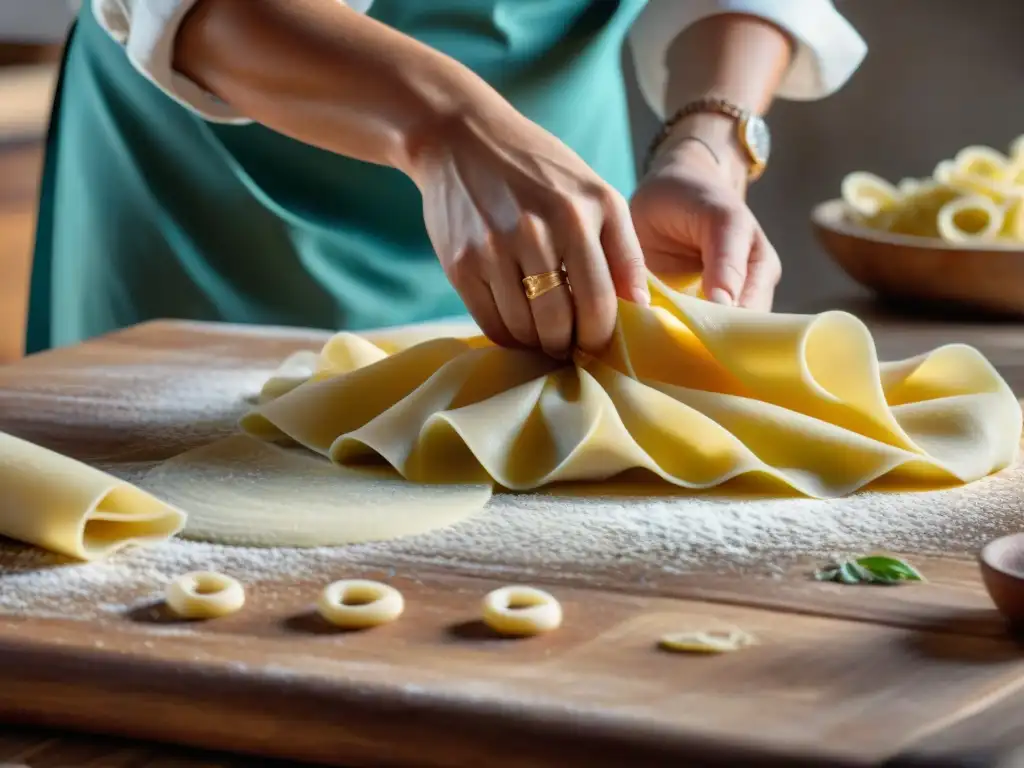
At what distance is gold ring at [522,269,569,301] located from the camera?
1.26 metres

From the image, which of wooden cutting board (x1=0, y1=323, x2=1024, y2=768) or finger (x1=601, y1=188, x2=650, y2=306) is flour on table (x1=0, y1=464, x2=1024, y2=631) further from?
finger (x1=601, y1=188, x2=650, y2=306)

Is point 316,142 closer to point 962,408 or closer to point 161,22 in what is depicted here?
point 161,22

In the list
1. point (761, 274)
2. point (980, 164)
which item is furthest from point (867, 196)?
point (761, 274)

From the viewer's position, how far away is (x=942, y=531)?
109cm

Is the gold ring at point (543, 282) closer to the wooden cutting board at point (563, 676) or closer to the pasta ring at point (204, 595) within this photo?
the wooden cutting board at point (563, 676)

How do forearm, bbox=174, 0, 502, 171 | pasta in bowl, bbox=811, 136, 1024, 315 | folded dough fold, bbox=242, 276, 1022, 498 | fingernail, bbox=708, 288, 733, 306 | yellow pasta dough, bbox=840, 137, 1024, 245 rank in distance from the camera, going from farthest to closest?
yellow pasta dough, bbox=840, 137, 1024, 245, pasta in bowl, bbox=811, 136, 1024, 315, fingernail, bbox=708, 288, 733, 306, forearm, bbox=174, 0, 502, 171, folded dough fold, bbox=242, 276, 1022, 498

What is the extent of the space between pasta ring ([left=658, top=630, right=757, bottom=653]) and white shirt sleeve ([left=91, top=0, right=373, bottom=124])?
2.88ft

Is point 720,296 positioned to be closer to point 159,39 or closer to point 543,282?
point 543,282

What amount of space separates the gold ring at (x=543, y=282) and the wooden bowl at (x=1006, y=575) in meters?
0.51

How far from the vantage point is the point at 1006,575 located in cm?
84

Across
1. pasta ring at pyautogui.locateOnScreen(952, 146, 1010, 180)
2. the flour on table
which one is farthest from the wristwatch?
the flour on table

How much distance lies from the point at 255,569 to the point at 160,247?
111 cm

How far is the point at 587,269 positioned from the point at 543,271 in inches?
1.6

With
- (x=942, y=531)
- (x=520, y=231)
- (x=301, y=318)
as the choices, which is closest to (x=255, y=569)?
(x=520, y=231)
